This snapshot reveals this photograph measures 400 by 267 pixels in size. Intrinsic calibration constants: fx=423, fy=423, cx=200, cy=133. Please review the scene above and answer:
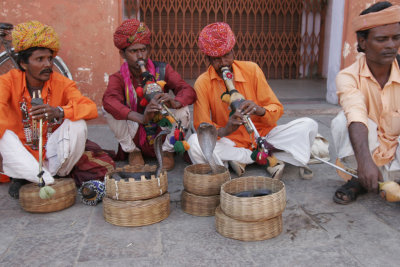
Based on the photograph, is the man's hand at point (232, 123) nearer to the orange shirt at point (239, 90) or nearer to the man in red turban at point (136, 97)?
the orange shirt at point (239, 90)

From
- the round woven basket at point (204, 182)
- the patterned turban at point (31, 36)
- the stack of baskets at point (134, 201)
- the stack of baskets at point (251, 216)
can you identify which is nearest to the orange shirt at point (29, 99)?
the patterned turban at point (31, 36)

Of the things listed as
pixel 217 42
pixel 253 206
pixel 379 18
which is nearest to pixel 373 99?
pixel 379 18

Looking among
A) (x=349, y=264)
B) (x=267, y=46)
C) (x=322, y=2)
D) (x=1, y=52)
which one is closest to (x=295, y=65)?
(x=267, y=46)

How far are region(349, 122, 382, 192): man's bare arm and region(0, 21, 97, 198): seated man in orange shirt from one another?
177cm

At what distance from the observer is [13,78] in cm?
299

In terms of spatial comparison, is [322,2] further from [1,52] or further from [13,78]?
[13,78]

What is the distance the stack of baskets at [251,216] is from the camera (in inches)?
86.4

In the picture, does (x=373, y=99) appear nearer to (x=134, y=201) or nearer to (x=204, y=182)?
(x=204, y=182)

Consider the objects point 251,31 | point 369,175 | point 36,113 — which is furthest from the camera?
point 251,31

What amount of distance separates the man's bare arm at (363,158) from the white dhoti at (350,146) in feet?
0.84

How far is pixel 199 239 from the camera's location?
2328 millimetres

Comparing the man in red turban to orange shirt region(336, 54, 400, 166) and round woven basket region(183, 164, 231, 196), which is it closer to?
round woven basket region(183, 164, 231, 196)

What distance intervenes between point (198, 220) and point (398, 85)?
1562 millimetres

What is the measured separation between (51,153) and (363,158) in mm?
2073
